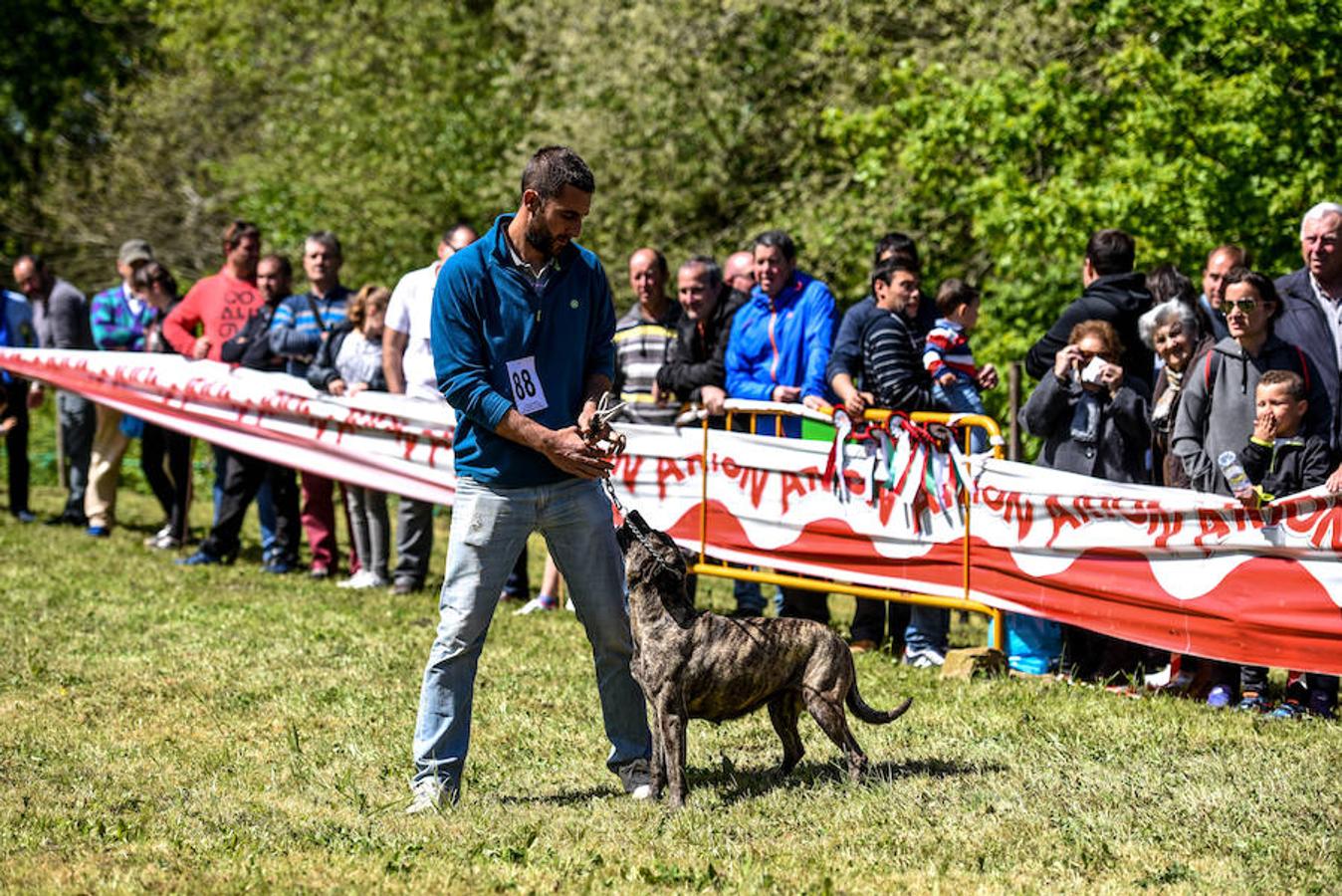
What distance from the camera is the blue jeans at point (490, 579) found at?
662 centimetres

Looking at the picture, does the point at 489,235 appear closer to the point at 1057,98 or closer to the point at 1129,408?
the point at 1129,408

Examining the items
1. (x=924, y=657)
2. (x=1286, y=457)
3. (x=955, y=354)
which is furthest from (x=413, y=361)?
(x=1286, y=457)

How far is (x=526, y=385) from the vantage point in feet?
21.4

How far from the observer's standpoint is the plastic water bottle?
27.6 feet

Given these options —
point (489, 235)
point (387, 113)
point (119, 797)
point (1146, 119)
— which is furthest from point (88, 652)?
point (387, 113)

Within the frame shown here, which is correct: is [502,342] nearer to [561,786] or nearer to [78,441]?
[561,786]

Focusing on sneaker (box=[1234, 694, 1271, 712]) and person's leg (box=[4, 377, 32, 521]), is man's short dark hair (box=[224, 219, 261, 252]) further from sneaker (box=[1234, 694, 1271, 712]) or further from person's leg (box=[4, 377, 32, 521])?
sneaker (box=[1234, 694, 1271, 712])

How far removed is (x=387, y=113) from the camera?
98.5 ft

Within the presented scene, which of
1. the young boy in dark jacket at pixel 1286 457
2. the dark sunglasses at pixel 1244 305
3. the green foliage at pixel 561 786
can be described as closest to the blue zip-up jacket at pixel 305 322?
the green foliage at pixel 561 786

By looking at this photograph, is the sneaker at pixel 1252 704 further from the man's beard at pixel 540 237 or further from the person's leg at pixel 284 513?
the person's leg at pixel 284 513

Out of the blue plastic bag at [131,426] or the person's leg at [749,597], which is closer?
the person's leg at [749,597]

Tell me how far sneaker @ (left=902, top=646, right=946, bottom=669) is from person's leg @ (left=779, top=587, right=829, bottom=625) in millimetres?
917

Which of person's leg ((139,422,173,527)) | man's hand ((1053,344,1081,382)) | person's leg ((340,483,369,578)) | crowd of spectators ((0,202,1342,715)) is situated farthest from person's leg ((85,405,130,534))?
man's hand ((1053,344,1081,382))

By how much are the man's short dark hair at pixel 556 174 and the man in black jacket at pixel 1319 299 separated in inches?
168
